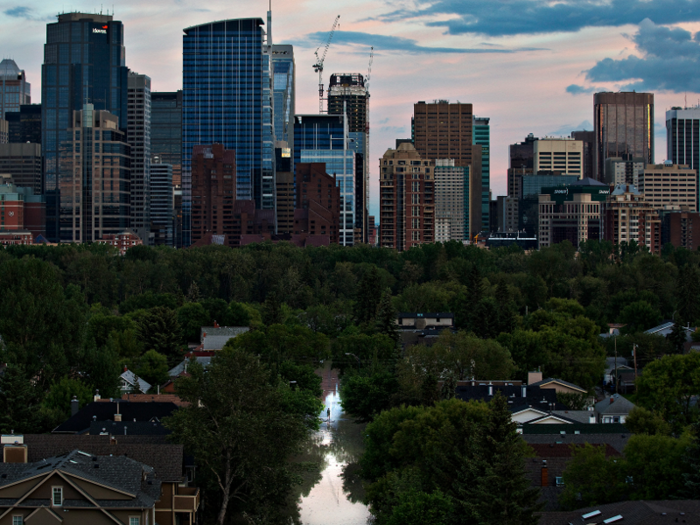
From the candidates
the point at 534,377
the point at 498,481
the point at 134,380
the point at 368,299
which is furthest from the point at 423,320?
the point at 498,481

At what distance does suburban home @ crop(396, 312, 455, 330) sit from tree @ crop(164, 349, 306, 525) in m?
55.6

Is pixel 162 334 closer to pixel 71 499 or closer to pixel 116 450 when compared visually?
pixel 116 450

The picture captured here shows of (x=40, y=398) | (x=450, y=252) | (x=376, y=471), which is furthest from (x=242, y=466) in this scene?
(x=450, y=252)

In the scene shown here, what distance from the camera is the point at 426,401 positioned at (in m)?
53.7

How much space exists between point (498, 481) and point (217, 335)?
5890cm

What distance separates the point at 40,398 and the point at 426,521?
29531 mm

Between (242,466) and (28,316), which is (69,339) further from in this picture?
(242,466)

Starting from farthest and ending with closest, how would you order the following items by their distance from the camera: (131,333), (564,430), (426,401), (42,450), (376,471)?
(131,333), (426,401), (564,430), (376,471), (42,450)

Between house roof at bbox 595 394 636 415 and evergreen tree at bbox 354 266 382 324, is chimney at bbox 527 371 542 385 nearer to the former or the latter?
house roof at bbox 595 394 636 415

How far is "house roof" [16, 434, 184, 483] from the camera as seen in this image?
38.4 m

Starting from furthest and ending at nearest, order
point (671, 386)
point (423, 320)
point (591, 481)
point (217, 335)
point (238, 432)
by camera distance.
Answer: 1. point (423, 320)
2. point (217, 335)
3. point (671, 386)
4. point (238, 432)
5. point (591, 481)

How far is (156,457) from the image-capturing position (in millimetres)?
38844

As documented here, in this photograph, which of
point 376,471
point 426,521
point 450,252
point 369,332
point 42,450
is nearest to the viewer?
point 426,521

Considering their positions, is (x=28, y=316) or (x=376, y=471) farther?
(x=28, y=316)
